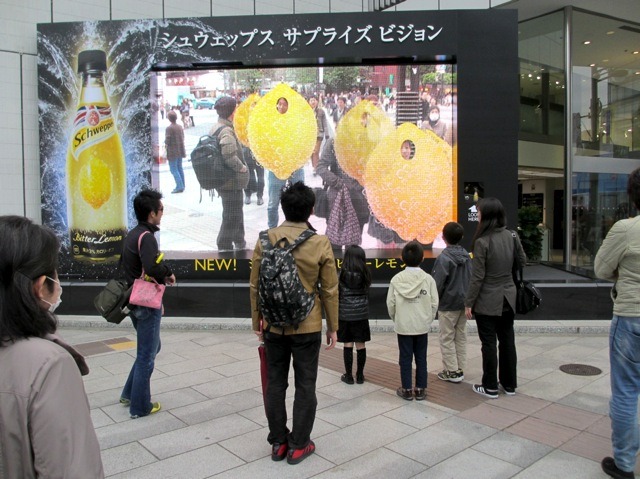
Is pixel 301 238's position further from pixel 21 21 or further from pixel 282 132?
pixel 21 21

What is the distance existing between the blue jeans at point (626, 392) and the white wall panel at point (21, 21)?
10.8 metres

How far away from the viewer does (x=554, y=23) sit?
1344cm

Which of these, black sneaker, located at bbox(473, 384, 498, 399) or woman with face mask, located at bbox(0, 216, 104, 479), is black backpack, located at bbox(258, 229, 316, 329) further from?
black sneaker, located at bbox(473, 384, 498, 399)

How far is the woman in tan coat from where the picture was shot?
4.88 metres

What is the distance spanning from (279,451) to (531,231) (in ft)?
37.7

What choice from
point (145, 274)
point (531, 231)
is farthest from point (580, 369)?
point (531, 231)

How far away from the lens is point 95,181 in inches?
370

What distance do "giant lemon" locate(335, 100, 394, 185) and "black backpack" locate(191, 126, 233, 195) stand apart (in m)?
2.19

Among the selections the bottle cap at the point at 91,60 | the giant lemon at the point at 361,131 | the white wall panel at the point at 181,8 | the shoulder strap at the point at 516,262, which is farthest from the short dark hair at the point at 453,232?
the white wall panel at the point at 181,8

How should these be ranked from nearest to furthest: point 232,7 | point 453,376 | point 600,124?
1. point 453,376
2. point 232,7
3. point 600,124

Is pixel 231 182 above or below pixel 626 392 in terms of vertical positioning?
above

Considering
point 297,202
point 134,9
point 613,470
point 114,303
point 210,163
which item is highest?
point 134,9

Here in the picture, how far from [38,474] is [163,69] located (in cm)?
911

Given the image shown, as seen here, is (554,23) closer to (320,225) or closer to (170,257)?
(320,225)
